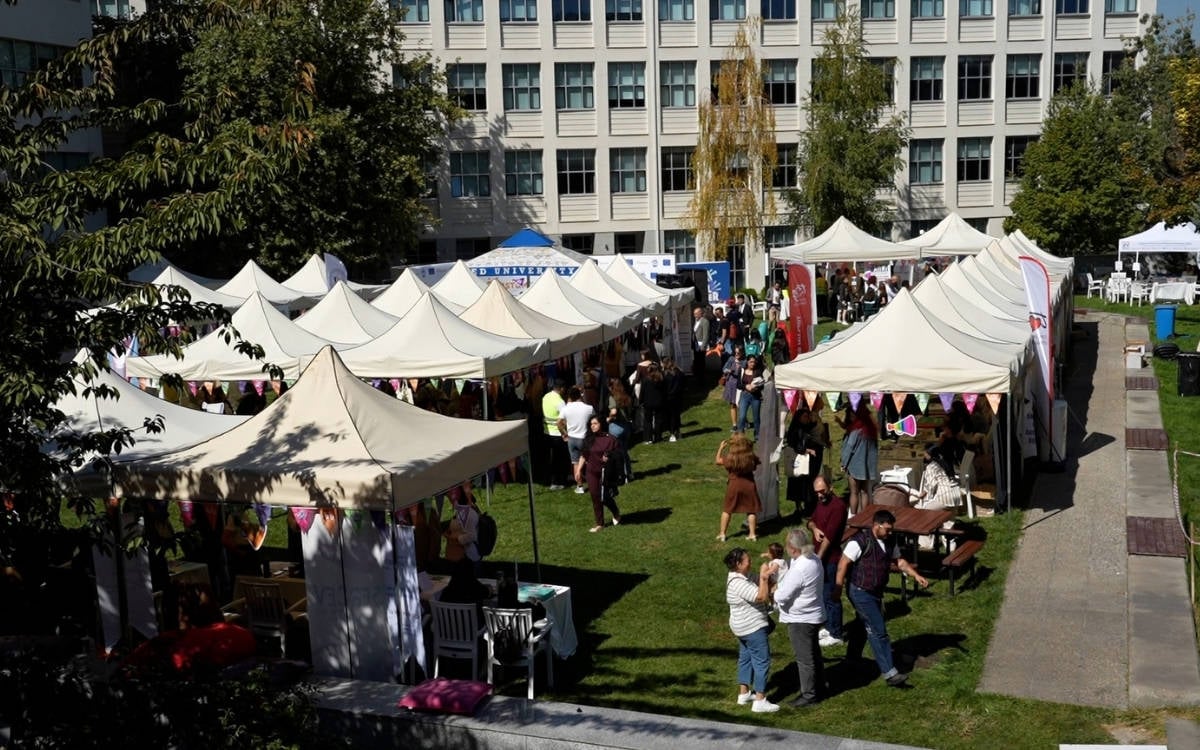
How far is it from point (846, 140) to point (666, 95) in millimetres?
10336

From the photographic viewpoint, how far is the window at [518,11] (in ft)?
171

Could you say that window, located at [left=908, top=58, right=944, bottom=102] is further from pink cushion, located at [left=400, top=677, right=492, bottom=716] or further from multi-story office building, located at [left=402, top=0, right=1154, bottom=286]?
pink cushion, located at [left=400, top=677, right=492, bottom=716]

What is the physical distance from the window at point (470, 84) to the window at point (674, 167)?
8077 millimetres

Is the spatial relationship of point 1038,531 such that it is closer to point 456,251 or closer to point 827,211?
point 827,211

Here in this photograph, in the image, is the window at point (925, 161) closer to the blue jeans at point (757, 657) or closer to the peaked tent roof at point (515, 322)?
the peaked tent roof at point (515, 322)

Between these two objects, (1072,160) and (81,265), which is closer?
(81,265)

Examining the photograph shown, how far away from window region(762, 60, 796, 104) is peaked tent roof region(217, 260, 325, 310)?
102 feet

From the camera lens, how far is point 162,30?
8.23 meters

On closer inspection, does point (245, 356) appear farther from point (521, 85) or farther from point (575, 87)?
point (575, 87)

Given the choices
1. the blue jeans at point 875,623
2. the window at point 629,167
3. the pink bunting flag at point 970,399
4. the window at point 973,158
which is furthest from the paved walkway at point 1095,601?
the window at point 973,158

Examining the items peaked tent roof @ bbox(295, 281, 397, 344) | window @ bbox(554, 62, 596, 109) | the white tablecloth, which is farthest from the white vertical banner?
window @ bbox(554, 62, 596, 109)

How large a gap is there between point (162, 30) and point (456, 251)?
1796 inches

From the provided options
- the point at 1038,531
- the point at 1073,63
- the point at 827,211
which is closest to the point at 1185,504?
the point at 1038,531

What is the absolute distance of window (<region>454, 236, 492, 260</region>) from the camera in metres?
53.5
